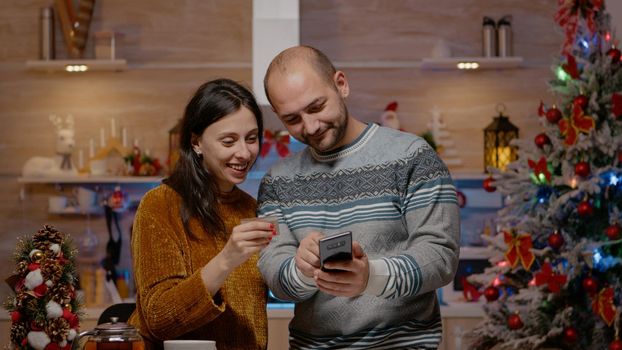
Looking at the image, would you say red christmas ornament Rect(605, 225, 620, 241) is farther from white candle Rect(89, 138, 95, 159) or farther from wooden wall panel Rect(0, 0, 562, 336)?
white candle Rect(89, 138, 95, 159)

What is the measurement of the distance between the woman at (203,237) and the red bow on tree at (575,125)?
6.81ft

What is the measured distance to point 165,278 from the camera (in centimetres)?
245

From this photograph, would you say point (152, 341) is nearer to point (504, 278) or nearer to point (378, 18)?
point (504, 278)

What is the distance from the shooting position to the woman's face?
2.55 meters

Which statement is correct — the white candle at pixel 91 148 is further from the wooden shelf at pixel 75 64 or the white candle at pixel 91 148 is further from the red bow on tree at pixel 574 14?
the red bow on tree at pixel 574 14

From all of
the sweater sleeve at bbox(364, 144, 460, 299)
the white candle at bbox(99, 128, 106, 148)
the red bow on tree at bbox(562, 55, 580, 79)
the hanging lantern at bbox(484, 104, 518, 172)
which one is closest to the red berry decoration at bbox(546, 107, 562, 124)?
the red bow on tree at bbox(562, 55, 580, 79)

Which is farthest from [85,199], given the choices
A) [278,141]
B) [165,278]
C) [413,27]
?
[165,278]

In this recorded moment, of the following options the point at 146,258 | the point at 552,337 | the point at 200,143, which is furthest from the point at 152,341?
the point at 552,337

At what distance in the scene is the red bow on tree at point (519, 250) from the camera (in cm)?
443

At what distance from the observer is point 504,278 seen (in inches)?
181

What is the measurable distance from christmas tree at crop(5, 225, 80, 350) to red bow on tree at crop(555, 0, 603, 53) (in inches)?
117

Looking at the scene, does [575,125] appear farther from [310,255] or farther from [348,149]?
[310,255]

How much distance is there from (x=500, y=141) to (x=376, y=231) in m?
3.55

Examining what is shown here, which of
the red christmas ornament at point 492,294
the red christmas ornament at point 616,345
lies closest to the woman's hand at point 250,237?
the red christmas ornament at point 616,345
